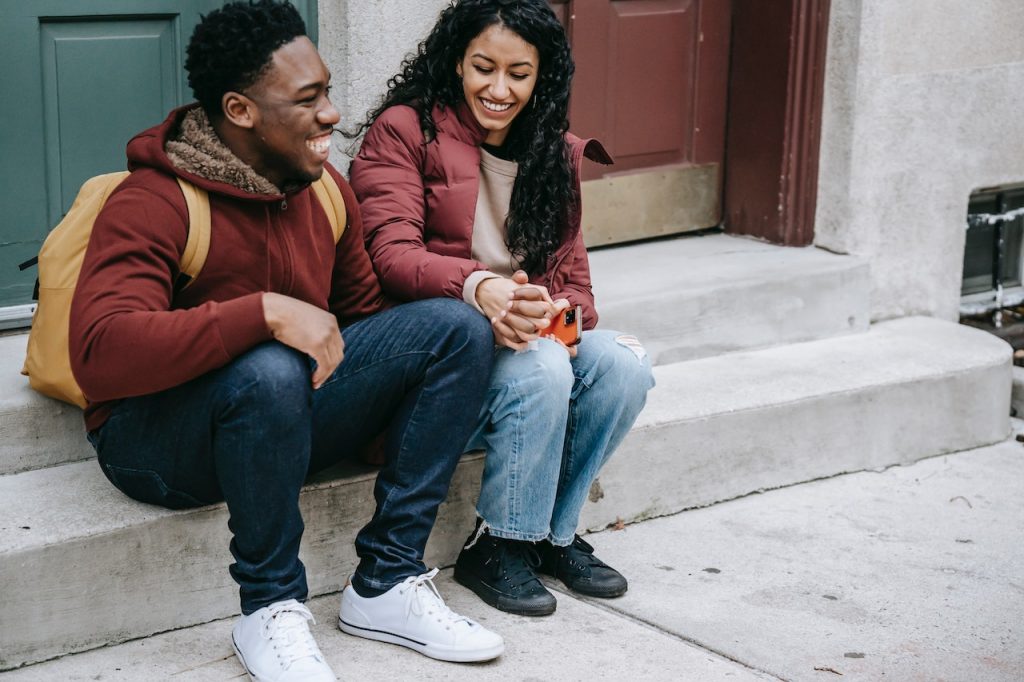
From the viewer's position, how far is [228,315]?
2576 mm

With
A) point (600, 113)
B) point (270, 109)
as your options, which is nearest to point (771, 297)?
point (600, 113)

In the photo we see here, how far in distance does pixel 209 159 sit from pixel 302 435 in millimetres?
570

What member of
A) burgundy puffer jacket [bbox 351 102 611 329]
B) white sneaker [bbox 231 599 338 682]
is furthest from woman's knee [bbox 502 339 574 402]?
white sneaker [bbox 231 599 338 682]

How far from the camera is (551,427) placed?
10.1ft

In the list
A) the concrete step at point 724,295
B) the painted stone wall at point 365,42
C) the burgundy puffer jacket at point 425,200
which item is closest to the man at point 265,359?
the burgundy puffer jacket at point 425,200

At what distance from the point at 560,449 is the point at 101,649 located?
3.52ft

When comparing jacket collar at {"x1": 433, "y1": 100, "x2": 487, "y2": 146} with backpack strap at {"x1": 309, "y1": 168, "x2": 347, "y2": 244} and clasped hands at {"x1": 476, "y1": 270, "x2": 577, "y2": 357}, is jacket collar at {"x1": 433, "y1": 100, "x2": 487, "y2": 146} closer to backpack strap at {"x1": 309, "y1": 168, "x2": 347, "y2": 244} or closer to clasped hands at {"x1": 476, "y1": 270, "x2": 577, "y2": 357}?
backpack strap at {"x1": 309, "y1": 168, "x2": 347, "y2": 244}

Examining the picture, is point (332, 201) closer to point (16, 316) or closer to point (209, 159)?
point (209, 159)

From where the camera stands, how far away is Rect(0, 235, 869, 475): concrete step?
427 centimetres

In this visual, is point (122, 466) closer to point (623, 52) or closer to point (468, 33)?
point (468, 33)

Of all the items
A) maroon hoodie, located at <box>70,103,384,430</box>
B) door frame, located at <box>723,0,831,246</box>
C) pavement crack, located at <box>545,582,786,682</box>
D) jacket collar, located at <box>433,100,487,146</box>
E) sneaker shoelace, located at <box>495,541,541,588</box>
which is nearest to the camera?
maroon hoodie, located at <box>70,103,384,430</box>

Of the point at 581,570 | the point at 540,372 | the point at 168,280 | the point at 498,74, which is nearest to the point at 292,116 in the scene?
the point at 168,280

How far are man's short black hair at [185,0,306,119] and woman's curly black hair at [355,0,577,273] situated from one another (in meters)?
0.65

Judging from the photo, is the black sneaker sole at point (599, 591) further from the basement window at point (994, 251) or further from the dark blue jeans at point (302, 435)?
the basement window at point (994, 251)
